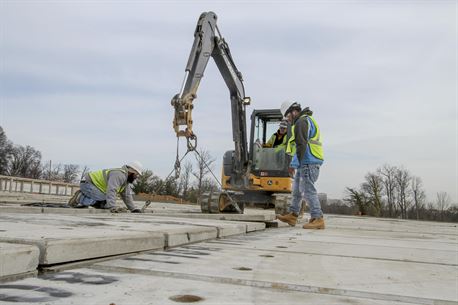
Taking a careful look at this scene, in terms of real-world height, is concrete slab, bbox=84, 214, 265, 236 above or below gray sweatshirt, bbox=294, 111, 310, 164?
below

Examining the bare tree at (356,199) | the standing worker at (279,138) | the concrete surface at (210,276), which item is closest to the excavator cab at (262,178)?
the standing worker at (279,138)

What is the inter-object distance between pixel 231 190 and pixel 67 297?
325 inches

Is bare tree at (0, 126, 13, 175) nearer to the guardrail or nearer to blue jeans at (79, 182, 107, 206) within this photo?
the guardrail

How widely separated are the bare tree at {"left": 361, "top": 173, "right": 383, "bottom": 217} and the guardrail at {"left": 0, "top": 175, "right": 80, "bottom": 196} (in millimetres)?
34510

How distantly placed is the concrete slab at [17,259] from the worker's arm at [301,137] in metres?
4.10

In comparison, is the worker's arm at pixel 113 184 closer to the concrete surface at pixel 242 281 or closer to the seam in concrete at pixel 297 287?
the concrete surface at pixel 242 281

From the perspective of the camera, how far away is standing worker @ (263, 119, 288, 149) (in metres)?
8.90

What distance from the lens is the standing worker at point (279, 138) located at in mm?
8898

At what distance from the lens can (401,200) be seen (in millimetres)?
53000

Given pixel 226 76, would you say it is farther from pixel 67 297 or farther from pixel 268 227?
pixel 67 297

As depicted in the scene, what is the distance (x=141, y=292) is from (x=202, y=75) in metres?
6.35

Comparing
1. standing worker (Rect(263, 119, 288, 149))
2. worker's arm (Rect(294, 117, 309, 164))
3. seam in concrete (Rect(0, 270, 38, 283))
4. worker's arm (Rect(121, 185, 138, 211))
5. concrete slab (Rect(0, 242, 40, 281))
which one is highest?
standing worker (Rect(263, 119, 288, 149))

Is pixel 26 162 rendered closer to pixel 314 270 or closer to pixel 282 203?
pixel 282 203

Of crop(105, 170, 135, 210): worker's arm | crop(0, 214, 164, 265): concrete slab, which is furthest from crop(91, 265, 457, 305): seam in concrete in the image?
crop(105, 170, 135, 210): worker's arm
